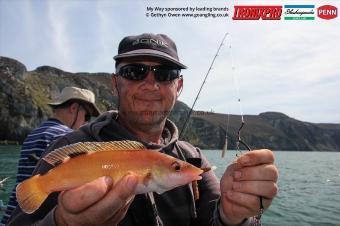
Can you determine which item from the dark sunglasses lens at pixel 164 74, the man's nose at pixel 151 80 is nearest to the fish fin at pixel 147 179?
the man's nose at pixel 151 80

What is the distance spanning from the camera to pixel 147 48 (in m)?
4.45

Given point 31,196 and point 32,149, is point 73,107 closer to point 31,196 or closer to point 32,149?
point 32,149

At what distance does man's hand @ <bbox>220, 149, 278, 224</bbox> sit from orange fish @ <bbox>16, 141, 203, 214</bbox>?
368 millimetres

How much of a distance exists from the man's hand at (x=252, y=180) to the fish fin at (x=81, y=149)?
981 mm

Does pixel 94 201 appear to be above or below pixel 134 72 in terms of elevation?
below

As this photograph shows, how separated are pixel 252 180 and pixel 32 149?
4586 millimetres

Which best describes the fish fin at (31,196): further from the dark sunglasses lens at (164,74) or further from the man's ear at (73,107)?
the man's ear at (73,107)

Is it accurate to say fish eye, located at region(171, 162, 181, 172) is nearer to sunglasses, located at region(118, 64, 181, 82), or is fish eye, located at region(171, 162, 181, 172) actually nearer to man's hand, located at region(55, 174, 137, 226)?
man's hand, located at region(55, 174, 137, 226)

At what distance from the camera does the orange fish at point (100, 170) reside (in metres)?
3.08

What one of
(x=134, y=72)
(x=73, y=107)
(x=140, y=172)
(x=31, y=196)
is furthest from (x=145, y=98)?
(x=73, y=107)

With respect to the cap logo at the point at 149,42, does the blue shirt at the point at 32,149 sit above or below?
below

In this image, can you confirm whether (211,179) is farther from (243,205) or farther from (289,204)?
(289,204)

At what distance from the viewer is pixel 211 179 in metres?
4.70

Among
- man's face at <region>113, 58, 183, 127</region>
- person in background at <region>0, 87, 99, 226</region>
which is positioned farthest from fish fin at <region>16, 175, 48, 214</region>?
person in background at <region>0, 87, 99, 226</region>
